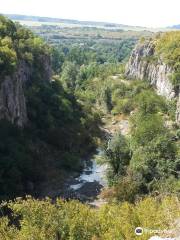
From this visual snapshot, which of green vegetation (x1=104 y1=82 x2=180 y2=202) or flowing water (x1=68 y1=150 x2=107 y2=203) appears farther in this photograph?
flowing water (x1=68 y1=150 x2=107 y2=203)

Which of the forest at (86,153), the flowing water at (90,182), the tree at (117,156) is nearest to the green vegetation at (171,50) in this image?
the forest at (86,153)

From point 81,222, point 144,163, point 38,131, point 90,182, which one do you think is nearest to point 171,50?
point 38,131

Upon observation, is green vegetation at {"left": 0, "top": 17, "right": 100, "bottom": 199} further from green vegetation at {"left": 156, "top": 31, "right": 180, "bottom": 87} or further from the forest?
green vegetation at {"left": 156, "top": 31, "right": 180, "bottom": 87}

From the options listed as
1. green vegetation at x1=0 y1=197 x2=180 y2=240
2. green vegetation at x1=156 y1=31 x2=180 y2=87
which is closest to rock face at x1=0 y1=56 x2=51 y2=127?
green vegetation at x1=0 y1=197 x2=180 y2=240

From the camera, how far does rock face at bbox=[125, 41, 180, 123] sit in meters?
114

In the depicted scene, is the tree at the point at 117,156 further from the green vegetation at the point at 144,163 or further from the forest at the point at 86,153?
the forest at the point at 86,153

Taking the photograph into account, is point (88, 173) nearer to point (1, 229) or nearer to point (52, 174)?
point (52, 174)

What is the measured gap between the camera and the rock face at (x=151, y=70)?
374 ft

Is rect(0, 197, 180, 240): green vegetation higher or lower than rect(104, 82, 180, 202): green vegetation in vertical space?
higher

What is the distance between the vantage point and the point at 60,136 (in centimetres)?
8681

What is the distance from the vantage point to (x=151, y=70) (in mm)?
128125

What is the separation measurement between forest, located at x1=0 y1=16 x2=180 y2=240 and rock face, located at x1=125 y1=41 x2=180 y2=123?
70.9 inches

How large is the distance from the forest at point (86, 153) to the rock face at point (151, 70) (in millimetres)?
1801

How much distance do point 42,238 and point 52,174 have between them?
121 ft
